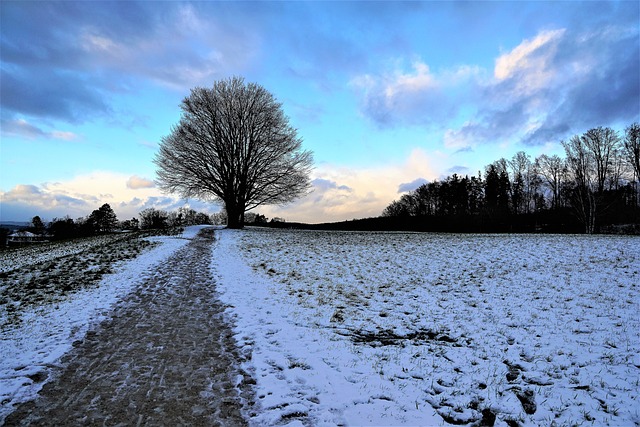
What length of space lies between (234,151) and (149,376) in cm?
2977

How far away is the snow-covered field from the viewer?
4363 millimetres

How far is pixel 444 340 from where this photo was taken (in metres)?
6.79

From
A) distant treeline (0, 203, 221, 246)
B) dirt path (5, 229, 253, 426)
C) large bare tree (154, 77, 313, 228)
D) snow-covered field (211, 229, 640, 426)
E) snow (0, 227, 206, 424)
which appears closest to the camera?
dirt path (5, 229, 253, 426)

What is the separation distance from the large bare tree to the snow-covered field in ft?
63.7

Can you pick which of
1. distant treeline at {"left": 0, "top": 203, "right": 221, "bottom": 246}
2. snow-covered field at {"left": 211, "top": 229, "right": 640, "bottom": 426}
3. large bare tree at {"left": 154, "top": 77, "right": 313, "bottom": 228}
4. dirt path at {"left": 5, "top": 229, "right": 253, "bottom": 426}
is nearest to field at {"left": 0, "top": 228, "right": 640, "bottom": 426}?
snow-covered field at {"left": 211, "top": 229, "right": 640, "bottom": 426}

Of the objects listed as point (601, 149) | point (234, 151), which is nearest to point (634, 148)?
point (601, 149)

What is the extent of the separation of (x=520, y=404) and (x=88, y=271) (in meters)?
13.9

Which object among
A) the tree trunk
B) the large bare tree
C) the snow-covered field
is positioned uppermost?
the large bare tree

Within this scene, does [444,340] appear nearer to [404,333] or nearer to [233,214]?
[404,333]

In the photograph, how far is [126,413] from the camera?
399cm

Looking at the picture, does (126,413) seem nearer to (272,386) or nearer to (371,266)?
(272,386)

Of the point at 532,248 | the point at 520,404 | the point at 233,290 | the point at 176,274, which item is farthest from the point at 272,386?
the point at 532,248

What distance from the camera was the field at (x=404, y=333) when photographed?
441 centimetres

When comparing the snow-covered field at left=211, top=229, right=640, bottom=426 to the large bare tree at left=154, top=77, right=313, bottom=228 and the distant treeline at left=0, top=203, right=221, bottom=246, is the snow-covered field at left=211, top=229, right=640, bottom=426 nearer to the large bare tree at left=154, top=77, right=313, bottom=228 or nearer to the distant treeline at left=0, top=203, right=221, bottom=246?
the large bare tree at left=154, top=77, right=313, bottom=228
